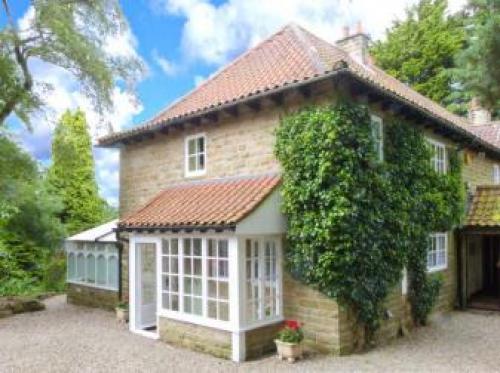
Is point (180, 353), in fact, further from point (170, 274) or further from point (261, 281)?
point (261, 281)

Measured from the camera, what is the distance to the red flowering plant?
877 centimetres

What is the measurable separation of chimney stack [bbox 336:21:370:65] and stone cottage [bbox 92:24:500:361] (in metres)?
2.80

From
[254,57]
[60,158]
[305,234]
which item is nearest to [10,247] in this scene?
[60,158]

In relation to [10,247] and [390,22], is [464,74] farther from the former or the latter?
[390,22]

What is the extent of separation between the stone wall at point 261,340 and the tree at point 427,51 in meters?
24.1

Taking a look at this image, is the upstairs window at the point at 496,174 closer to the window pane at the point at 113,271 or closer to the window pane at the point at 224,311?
the window pane at the point at 224,311

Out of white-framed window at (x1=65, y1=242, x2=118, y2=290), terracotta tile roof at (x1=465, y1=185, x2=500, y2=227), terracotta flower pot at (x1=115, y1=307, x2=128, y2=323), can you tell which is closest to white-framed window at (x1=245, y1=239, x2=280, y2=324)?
terracotta flower pot at (x1=115, y1=307, x2=128, y2=323)

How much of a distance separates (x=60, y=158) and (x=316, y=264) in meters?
10.3

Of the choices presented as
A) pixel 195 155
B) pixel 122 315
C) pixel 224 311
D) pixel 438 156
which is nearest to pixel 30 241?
pixel 122 315

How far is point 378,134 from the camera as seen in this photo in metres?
10.4

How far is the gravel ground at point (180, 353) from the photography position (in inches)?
328

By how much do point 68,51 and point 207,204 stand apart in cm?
699

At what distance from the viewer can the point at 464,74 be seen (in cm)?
982

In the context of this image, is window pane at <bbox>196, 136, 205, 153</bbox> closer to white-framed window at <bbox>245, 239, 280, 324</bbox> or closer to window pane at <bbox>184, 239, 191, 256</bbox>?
window pane at <bbox>184, 239, 191, 256</bbox>
